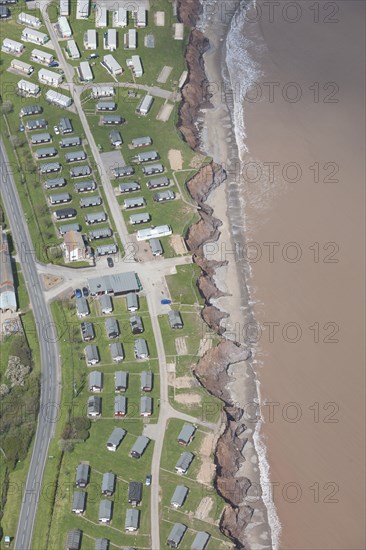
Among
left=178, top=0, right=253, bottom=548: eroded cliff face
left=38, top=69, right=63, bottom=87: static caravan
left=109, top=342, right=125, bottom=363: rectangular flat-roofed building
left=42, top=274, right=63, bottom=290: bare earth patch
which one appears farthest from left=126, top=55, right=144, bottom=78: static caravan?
left=109, top=342, right=125, bottom=363: rectangular flat-roofed building

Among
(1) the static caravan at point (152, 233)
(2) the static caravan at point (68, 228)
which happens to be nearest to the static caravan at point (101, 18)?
(2) the static caravan at point (68, 228)

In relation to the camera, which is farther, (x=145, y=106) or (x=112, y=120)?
(x=145, y=106)

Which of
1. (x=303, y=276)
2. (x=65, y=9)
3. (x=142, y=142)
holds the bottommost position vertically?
(x=303, y=276)

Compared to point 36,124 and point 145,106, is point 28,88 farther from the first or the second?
point 145,106

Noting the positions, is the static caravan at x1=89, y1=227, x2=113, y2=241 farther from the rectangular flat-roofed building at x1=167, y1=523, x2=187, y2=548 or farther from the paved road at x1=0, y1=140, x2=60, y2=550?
the rectangular flat-roofed building at x1=167, y1=523, x2=187, y2=548

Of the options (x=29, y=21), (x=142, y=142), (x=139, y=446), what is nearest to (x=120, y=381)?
(x=139, y=446)

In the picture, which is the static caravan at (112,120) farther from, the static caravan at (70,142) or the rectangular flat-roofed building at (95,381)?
the rectangular flat-roofed building at (95,381)
